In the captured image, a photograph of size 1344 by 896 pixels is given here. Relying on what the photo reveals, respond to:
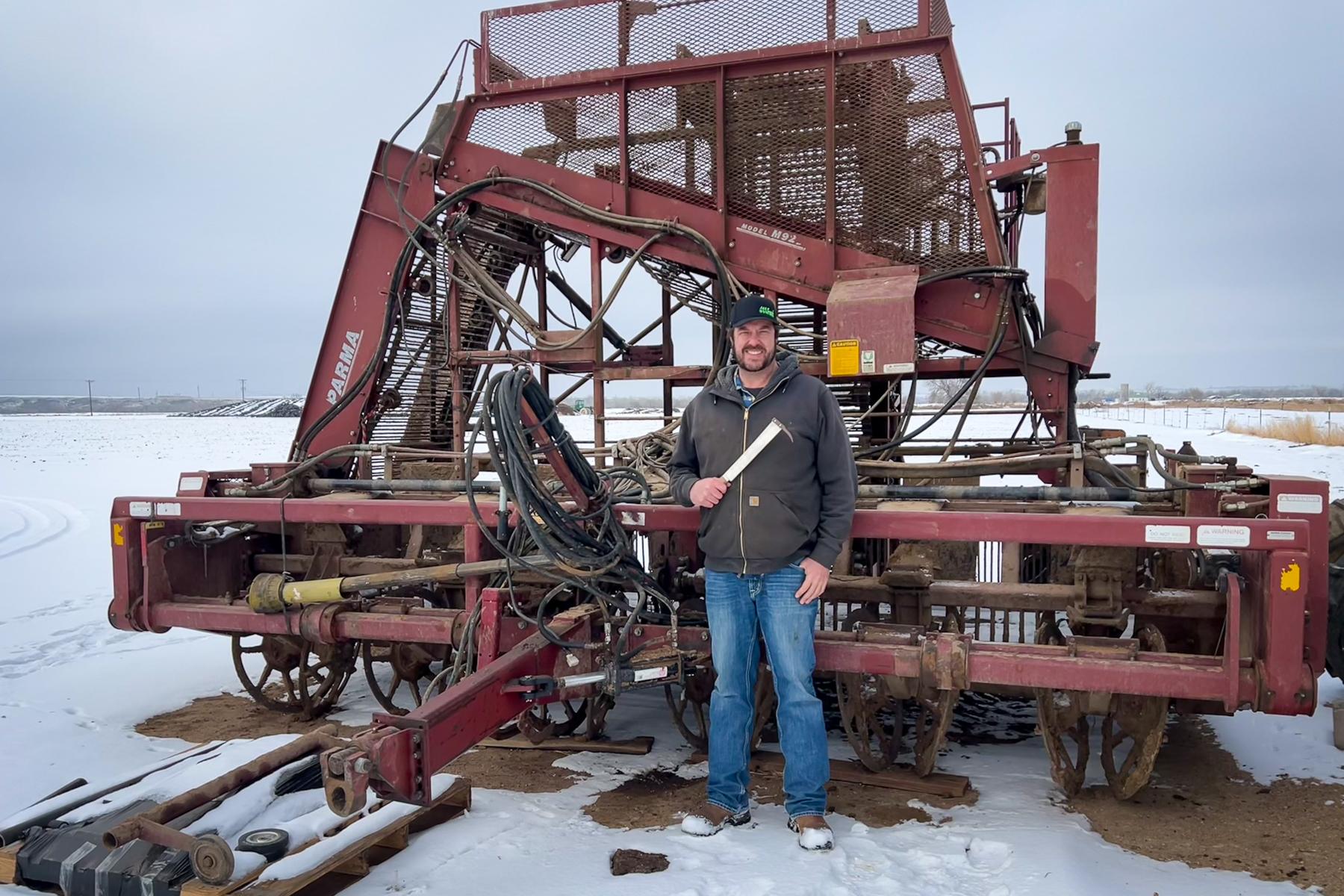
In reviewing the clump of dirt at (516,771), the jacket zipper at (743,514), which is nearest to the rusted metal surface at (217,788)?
the clump of dirt at (516,771)

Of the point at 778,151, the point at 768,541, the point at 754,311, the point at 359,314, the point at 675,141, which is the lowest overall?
the point at 768,541

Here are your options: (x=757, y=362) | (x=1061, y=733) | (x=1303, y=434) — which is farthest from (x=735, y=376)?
(x=1303, y=434)

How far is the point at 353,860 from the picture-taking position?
117 inches

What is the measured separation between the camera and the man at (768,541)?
3.26 m

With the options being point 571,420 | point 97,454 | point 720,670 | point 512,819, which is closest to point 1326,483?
point 720,670

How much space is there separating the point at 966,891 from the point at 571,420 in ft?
123

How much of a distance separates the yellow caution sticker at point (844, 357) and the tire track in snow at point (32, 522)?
9001 mm

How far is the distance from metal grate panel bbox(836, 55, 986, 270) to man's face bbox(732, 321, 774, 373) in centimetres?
198

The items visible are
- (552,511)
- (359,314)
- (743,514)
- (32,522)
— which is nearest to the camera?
(743,514)

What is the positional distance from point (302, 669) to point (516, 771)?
4.71 ft

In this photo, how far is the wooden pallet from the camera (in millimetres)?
2736

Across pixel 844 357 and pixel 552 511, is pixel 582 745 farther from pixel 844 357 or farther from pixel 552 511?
pixel 844 357

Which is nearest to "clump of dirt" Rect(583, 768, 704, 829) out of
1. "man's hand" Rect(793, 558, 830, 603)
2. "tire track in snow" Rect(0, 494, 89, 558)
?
"man's hand" Rect(793, 558, 830, 603)

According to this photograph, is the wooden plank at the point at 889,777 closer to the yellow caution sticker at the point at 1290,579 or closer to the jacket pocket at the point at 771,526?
the jacket pocket at the point at 771,526
